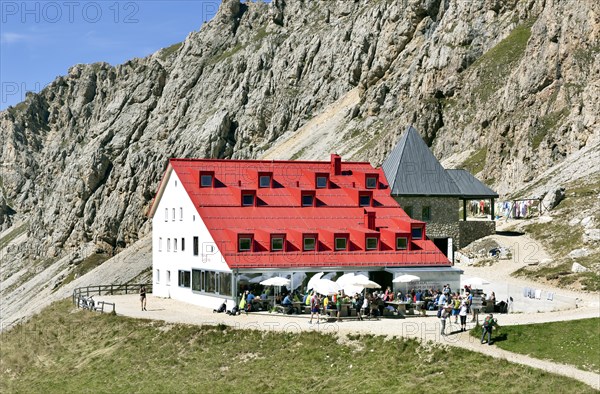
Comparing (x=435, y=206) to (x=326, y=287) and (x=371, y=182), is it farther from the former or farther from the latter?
(x=326, y=287)

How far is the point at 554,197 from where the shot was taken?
7488 cm

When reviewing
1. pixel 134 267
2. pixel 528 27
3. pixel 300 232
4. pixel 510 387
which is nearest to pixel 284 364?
pixel 510 387

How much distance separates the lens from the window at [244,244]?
52.9 metres

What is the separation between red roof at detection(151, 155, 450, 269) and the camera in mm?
53438

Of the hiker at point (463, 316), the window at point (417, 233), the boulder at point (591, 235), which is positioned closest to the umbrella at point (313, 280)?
the window at point (417, 233)

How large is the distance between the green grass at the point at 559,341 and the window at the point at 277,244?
18.7 metres

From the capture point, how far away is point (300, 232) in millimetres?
54250

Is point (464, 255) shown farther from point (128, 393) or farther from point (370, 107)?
point (370, 107)

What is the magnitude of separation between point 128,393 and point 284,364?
25.1ft

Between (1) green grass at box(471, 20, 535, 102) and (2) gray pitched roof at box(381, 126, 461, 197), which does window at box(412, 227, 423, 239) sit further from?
(1) green grass at box(471, 20, 535, 102)

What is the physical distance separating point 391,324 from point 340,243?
501 inches

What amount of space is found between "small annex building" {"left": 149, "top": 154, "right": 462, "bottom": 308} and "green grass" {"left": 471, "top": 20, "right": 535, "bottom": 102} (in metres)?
73.5

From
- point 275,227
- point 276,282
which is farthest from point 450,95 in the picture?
point 276,282

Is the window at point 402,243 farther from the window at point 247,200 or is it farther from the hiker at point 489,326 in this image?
the hiker at point 489,326
